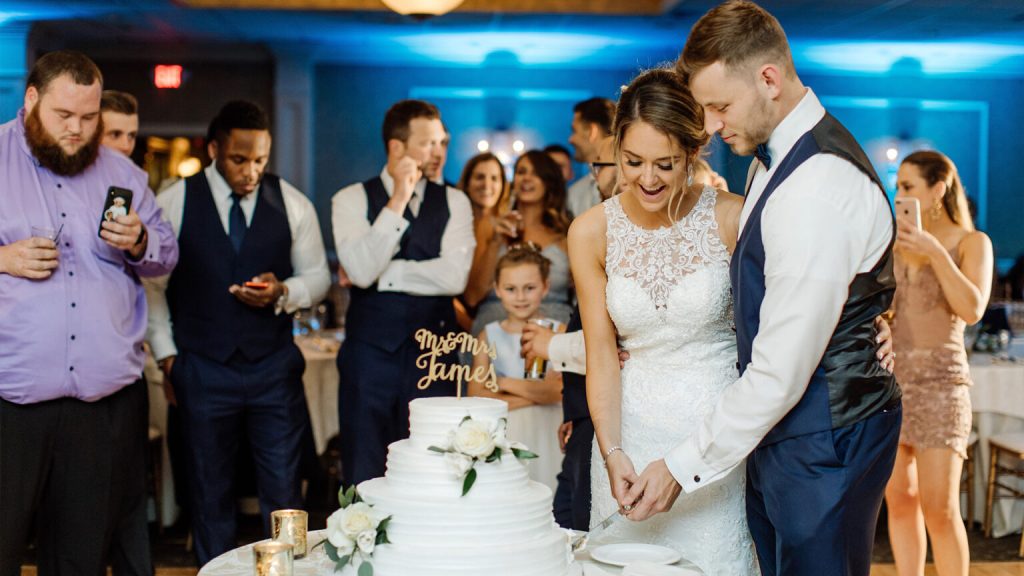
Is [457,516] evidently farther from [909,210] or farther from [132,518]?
[909,210]

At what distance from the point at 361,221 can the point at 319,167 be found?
8761 mm

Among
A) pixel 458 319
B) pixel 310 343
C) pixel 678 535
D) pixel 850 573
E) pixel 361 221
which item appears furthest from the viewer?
pixel 310 343

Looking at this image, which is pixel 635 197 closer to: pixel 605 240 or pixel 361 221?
pixel 605 240

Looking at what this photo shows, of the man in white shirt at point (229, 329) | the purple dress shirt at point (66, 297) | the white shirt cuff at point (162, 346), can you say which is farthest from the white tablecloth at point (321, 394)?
the purple dress shirt at point (66, 297)

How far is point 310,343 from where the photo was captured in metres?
6.25

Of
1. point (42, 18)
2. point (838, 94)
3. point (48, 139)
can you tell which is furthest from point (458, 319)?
point (838, 94)

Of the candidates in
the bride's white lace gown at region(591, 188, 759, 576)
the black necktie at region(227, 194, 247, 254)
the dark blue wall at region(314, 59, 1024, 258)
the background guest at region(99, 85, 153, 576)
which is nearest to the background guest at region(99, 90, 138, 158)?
the background guest at region(99, 85, 153, 576)

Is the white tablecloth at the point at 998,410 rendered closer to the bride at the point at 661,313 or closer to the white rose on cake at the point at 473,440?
the bride at the point at 661,313

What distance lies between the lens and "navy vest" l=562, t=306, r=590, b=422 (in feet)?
10.7

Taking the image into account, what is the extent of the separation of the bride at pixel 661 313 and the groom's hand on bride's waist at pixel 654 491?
13 centimetres

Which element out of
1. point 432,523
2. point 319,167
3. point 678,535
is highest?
point 319,167

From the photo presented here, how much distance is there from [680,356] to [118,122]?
2.85m

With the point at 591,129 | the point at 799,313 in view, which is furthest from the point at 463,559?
the point at 591,129

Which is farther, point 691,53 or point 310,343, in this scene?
point 310,343
